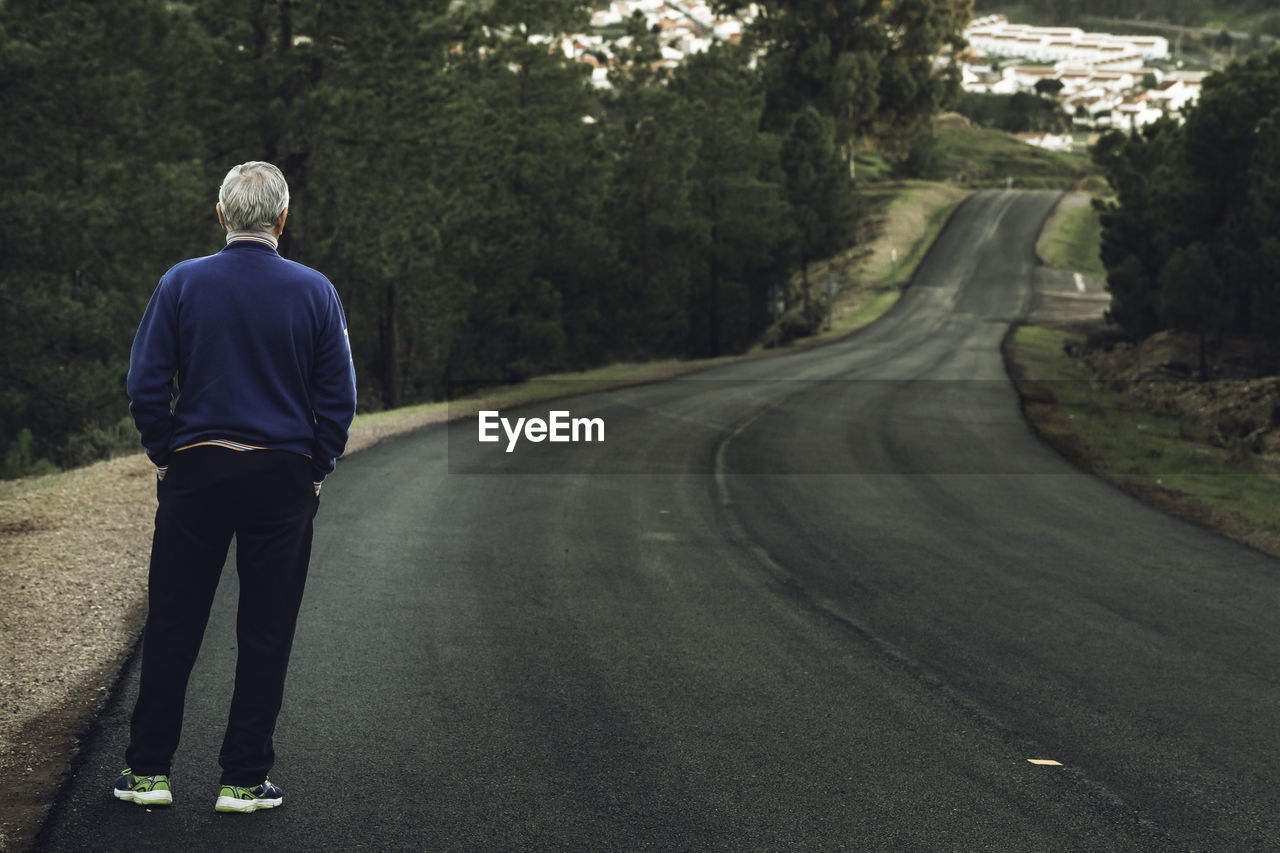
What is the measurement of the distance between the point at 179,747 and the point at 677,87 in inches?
1975

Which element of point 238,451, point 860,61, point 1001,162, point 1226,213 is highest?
point 860,61

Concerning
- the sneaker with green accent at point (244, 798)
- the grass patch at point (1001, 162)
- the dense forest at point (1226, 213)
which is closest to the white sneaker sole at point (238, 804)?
the sneaker with green accent at point (244, 798)

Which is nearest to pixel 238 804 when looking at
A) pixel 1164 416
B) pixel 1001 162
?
pixel 1164 416

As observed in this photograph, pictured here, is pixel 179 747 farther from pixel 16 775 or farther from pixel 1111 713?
pixel 1111 713

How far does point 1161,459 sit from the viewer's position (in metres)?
18.4

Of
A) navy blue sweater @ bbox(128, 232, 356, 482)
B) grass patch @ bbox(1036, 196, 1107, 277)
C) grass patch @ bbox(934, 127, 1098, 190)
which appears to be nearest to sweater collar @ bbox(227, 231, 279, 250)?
navy blue sweater @ bbox(128, 232, 356, 482)

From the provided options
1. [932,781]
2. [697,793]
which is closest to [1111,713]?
[932,781]

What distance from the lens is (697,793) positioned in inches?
190

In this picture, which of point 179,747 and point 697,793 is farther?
point 179,747

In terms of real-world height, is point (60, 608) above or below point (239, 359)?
below

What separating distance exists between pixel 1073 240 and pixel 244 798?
83.2m

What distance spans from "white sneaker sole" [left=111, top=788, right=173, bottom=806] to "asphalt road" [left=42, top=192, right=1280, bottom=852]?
0.05m

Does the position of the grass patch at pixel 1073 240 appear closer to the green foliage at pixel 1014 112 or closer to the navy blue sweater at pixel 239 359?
the green foliage at pixel 1014 112

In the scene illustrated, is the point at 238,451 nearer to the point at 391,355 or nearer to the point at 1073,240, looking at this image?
the point at 391,355
